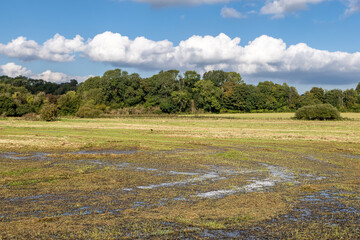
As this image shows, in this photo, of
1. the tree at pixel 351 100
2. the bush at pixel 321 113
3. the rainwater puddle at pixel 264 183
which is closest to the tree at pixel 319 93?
the tree at pixel 351 100

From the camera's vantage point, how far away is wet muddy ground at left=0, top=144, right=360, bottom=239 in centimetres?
898

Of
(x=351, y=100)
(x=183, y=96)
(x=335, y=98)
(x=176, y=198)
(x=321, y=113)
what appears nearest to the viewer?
(x=176, y=198)

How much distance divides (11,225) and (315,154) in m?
24.1

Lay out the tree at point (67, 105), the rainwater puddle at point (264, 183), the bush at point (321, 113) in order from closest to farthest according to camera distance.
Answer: the rainwater puddle at point (264, 183), the bush at point (321, 113), the tree at point (67, 105)

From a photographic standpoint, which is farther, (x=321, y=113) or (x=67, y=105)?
(x=67, y=105)

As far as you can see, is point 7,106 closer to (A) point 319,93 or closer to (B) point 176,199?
(B) point 176,199

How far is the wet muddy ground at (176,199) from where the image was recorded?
29.5 feet

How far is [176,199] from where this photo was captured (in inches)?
488

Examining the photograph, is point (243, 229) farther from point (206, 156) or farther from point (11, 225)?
point (206, 156)

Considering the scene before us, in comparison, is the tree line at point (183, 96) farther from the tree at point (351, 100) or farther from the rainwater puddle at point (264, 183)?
the rainwater puddle at point (264, 183)

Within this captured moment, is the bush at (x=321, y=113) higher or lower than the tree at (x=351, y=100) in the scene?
lower

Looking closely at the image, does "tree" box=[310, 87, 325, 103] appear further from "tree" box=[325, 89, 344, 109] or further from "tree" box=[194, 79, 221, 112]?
"tree" box=[194, 79, 221, 112]

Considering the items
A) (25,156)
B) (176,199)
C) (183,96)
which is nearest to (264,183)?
(176,199)

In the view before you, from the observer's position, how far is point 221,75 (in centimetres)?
16062
